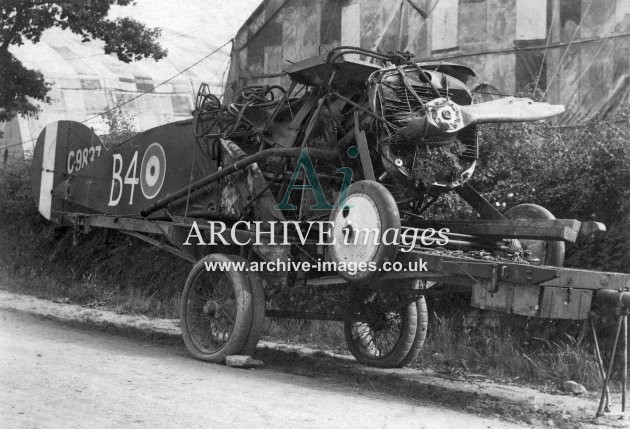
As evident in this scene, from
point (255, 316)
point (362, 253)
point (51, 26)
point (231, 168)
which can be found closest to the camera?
point (362, 253)

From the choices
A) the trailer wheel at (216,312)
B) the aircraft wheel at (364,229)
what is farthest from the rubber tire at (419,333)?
the aircraft wheel at (364,229)

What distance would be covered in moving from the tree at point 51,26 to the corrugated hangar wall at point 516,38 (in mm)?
3816

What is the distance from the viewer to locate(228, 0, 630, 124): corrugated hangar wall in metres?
12.8

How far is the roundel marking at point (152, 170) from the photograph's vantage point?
9930 millimetres

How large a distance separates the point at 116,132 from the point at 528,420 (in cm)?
1199

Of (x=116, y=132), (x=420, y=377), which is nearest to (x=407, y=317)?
(x=420, y=377)

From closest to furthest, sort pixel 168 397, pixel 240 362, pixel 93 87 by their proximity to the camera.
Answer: pixel 168 397, pixel 240 362, pixel 93 87

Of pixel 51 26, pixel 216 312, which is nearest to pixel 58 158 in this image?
pixel 51 26

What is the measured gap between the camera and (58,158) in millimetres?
12789

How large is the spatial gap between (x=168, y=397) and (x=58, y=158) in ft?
25.6

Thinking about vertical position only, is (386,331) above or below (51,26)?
below

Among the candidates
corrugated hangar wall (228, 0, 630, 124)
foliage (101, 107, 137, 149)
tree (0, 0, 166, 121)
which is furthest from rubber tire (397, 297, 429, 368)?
tree (0, 0, 166, 121)

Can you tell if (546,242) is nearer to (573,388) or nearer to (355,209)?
(573,388)

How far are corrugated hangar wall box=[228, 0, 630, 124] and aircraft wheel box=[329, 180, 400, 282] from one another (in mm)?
5313
